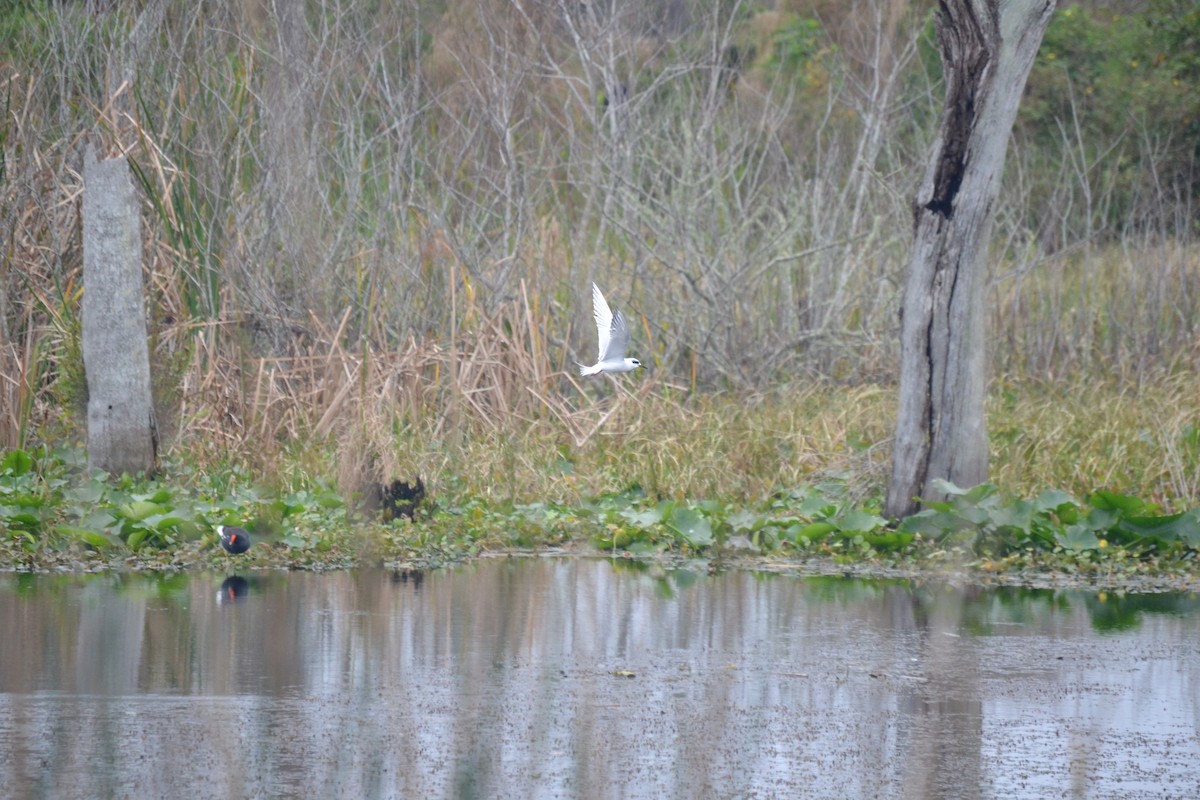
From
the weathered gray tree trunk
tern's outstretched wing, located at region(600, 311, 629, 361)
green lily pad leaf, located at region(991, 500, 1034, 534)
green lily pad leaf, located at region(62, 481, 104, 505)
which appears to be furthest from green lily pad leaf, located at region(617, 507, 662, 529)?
the weathered gray tree trunk

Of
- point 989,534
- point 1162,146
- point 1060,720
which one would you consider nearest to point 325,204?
point 989,534

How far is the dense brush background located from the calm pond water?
2662mm

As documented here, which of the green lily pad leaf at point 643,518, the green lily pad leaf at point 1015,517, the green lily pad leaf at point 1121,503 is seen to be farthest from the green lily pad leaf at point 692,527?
the green lily pad leaf at point 1121,503

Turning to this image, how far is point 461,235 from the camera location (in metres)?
13.2

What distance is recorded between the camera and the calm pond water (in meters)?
5.00

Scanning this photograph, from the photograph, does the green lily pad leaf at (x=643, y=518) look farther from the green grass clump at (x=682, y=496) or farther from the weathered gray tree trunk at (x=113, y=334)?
the weathered gray tree trunk at (x=113, y=334)

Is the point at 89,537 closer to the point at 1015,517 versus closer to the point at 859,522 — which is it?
the point at 859,522

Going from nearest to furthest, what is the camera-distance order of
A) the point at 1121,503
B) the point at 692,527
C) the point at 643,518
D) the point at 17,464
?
the point at 1121,503 < the point at 692,527 < the point at 643,518 < the point at 17,464

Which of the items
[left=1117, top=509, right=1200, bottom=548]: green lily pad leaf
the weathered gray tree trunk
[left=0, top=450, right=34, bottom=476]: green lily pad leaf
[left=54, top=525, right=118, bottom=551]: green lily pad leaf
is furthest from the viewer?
the weathered gray tree trunk

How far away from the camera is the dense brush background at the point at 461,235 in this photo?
1196 centimetres

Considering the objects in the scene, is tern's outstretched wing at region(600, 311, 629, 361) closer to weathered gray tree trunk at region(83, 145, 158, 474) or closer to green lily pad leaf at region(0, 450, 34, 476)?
weathered gray tree trunk at region(83, 145, 158, 474)

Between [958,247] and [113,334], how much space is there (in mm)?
5322

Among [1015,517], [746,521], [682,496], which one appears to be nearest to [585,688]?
[746,521]

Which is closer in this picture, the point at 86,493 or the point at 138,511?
the point at 138,511
